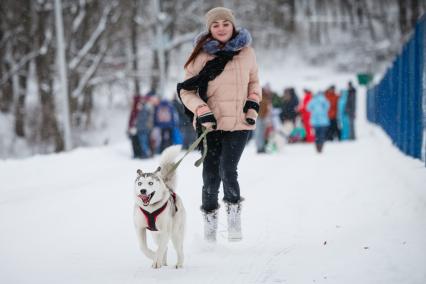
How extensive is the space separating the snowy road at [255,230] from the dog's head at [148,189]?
554mm

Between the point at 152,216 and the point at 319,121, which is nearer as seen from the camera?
the point at 152,216

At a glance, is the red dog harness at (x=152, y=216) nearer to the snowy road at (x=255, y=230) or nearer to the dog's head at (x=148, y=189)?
the dog's head at (x=148, y=189)

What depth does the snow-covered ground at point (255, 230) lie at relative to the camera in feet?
12.9

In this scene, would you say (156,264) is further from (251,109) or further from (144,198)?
(251,109)

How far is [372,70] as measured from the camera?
4878cm

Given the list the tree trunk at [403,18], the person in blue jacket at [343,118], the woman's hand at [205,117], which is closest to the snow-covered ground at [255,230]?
the woman's hand at [205,117]

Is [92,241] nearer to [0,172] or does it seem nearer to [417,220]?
[417,220]

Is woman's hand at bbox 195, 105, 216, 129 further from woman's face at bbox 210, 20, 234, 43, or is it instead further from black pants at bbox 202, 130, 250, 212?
woman's face at bbox 210, 20, 234, 43

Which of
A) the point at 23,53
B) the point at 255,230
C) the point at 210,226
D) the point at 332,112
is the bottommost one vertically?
the point at 255,230

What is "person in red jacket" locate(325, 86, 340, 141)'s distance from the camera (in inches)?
713

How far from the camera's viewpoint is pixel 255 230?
5.45m

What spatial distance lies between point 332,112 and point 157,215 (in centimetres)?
1517

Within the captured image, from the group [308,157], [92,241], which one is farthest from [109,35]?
[92,241]

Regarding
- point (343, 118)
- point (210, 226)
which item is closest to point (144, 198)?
point (210, 226)
